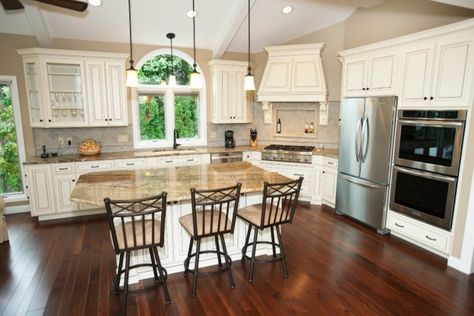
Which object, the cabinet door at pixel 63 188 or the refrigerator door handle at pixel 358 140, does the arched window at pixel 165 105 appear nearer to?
the cabinet door at pixel 63 188

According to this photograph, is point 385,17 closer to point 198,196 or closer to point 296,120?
point 296,120

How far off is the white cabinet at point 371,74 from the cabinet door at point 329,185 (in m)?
1.27

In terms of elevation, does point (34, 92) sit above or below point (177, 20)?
below

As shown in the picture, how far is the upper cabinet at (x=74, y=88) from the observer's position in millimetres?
4453

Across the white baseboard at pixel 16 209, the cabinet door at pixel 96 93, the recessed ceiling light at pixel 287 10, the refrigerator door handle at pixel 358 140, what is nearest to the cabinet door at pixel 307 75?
the recessed ceiling light at pixel 287 10

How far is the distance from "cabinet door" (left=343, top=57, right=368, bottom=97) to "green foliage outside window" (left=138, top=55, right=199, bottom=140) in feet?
9.32

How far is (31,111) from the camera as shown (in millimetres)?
4555

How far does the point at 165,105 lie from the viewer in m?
5.72

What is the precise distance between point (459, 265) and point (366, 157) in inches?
63.3

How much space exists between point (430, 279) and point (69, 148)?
5.32 metres

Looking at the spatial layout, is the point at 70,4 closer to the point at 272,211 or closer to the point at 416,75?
the point at 272,211

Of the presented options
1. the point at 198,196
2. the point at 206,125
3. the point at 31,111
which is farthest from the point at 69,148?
the point at 198,196

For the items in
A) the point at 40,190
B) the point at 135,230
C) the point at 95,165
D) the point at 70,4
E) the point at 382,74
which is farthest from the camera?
the point at 95,165

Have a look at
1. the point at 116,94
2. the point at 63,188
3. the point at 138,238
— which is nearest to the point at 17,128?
the point at 63,188
